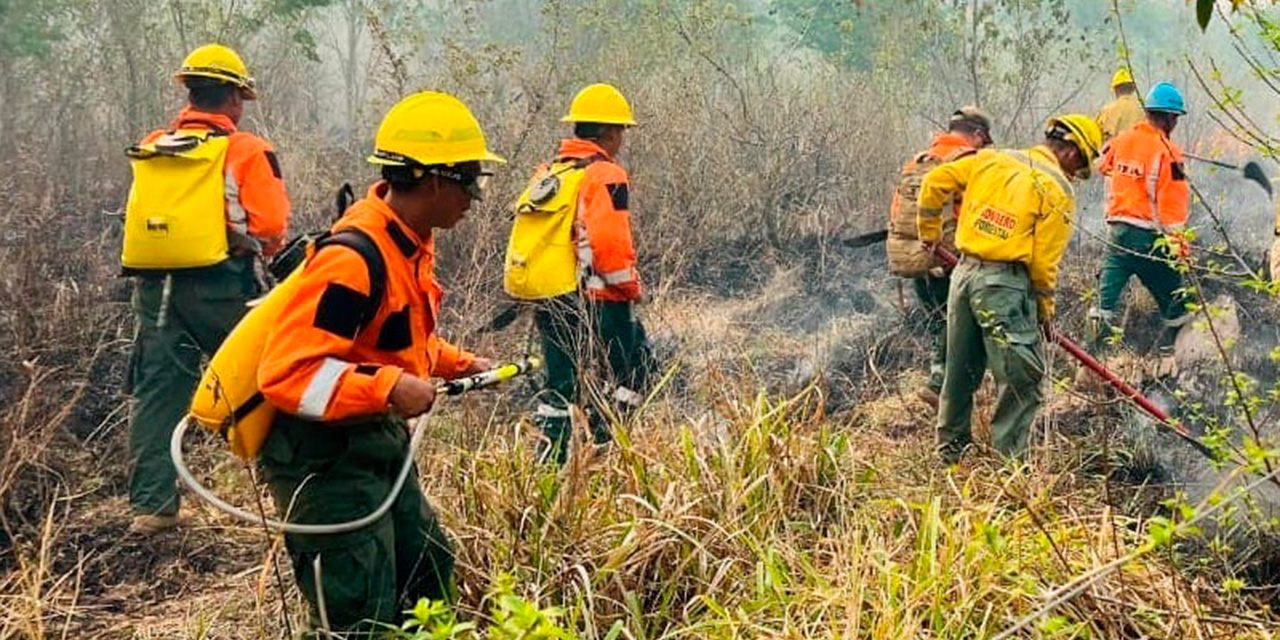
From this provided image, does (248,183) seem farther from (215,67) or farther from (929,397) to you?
(929,397)

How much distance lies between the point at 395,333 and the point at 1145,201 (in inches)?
220

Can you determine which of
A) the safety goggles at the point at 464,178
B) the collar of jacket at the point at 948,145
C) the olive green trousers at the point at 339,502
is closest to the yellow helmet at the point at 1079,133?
the collar of jacket at the point at 948,145

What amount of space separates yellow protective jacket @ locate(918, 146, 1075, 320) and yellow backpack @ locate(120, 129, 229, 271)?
10.6 ft

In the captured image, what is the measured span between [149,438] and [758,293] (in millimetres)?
5135

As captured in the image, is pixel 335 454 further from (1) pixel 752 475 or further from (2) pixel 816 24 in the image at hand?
(2) pixel 816 24

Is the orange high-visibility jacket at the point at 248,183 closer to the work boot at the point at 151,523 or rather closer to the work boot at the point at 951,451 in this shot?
the work boot at the point at 151,523

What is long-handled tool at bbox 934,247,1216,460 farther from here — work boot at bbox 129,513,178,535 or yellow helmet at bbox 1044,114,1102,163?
work boot at bbox 129,513,178,535

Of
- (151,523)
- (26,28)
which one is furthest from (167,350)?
(26,28)

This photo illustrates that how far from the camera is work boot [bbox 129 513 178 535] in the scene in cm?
429

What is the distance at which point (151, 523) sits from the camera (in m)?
4.30

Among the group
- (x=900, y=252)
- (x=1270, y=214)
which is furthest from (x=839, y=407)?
(x=1270, y=214)

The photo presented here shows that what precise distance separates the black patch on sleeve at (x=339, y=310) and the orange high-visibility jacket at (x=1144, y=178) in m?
5.42

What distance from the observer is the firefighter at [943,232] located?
5844 millimetres

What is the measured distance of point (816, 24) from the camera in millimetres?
20828
